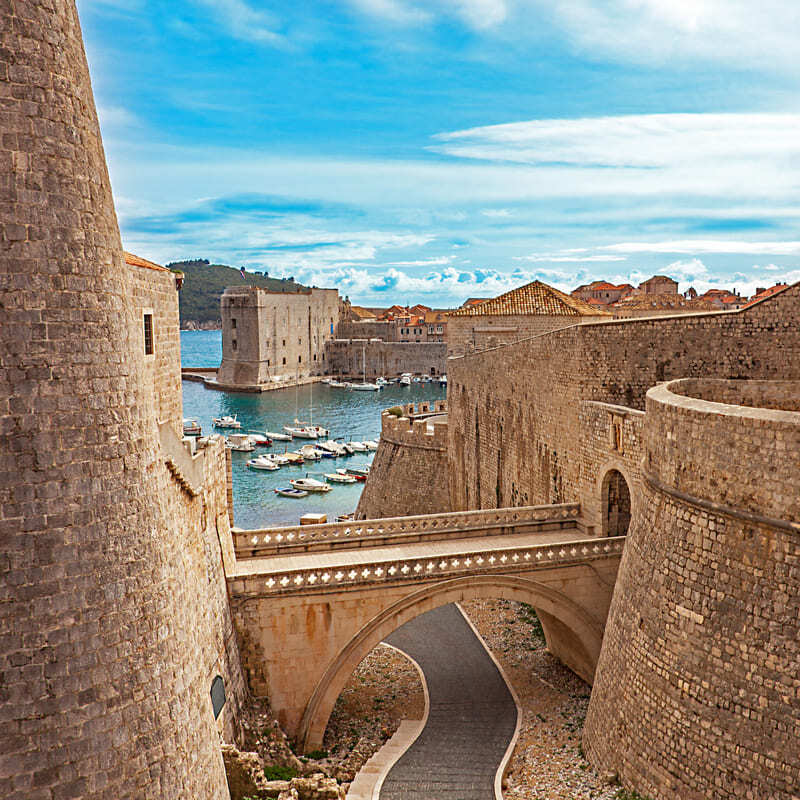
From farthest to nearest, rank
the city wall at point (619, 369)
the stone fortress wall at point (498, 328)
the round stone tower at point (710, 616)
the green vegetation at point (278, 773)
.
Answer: the stone fortress wall at point (498, 328), the city wall at point (619, 369), the green vegetation at point (278, 773), the round stone tower at point (710, 616)

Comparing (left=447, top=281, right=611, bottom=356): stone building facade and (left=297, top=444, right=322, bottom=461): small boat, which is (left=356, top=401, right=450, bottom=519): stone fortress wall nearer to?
(left=447, top=281, right=611, bottom=356): stone building facade

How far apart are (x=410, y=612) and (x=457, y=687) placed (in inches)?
121

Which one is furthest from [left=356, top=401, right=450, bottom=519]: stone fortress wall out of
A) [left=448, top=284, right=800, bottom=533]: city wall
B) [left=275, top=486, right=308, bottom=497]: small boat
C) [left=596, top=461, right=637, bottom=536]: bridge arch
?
[left=275, top=486, right=308, bottom=497]: small boat

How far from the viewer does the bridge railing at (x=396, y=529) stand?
631 inches

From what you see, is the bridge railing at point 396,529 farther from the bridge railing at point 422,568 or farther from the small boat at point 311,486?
the small boat at point 311,486

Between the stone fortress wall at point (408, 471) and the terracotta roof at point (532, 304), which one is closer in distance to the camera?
the terracotta roof at point (532, 304)

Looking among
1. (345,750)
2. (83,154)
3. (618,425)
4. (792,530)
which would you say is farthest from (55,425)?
(618,425)

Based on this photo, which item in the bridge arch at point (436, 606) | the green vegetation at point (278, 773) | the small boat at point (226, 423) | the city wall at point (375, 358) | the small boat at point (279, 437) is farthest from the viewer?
the city wall at point (375, 358)

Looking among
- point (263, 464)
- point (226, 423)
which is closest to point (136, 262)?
point (263, 464)

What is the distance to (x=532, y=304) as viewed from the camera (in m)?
29.0

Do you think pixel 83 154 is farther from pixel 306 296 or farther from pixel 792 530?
pixel 306 296

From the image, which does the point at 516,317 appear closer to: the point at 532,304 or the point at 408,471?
the point at 532,304

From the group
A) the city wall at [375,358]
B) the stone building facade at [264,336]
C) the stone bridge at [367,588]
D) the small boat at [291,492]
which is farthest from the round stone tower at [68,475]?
the city wall at [375,358]

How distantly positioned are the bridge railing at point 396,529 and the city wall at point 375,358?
3110 inches
